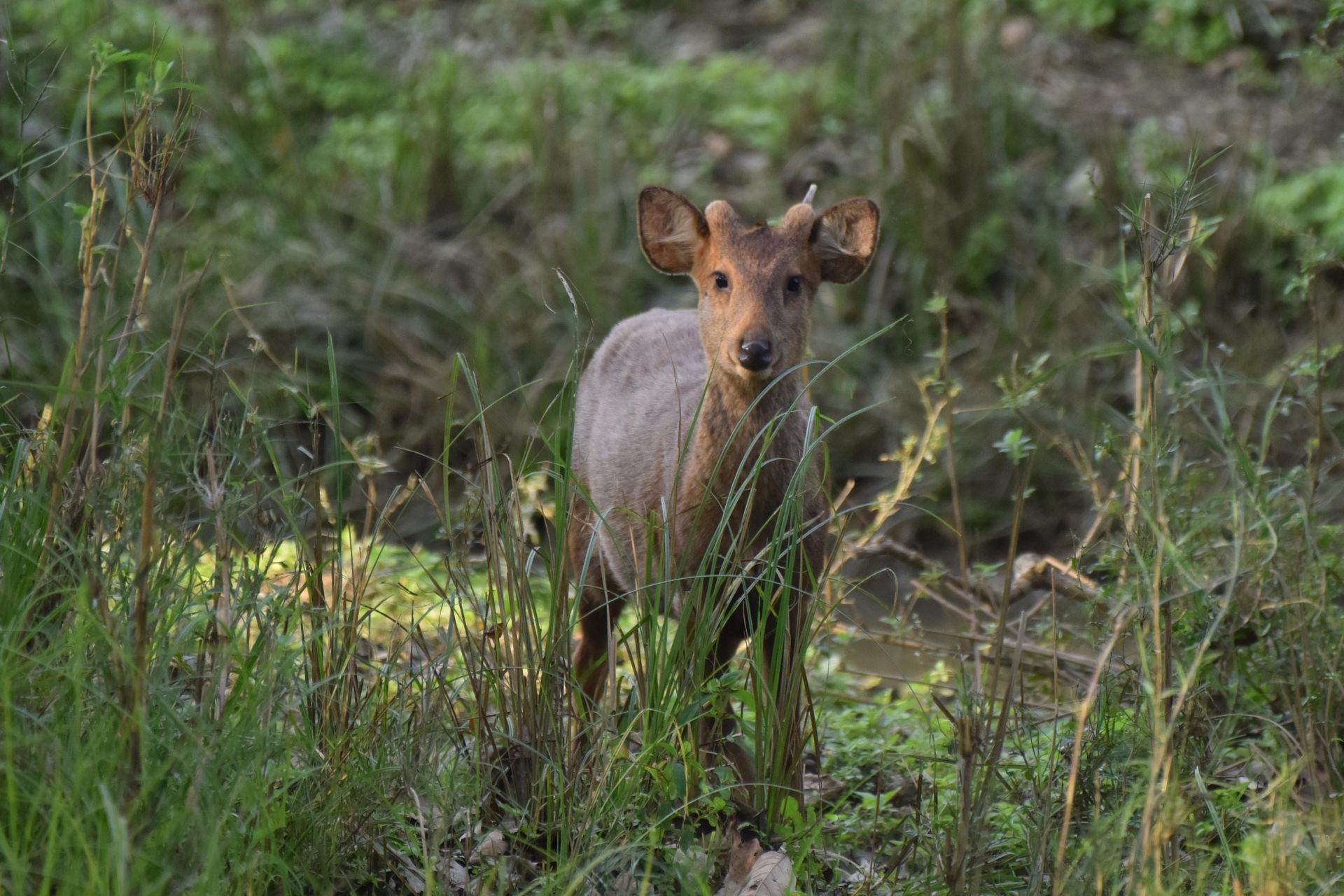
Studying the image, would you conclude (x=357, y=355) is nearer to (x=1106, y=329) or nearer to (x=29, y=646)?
(x=1106, y=329)

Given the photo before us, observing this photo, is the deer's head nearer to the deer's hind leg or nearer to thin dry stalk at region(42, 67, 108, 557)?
the deer's hind leg

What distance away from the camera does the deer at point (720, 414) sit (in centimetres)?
416

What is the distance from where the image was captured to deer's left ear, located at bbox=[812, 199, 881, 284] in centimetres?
447

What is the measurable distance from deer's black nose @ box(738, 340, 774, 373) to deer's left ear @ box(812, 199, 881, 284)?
0.49m

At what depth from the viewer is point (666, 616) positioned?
3412 mm

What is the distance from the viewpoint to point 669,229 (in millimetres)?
4629

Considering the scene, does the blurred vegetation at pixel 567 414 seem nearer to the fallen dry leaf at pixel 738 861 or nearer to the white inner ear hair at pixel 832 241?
the fallen dry leaf at pixel 738 861

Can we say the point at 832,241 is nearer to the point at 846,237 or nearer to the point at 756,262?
the point at 846,237

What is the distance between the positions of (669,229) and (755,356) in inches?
25.7

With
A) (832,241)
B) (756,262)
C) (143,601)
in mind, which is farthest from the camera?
(832,241)

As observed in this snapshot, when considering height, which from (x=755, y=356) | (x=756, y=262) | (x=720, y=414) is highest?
(x=756, y=262)

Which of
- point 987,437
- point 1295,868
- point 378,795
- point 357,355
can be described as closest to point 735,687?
point 378,795

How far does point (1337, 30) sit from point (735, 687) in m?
3.23

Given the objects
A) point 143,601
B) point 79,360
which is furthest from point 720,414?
point 143,601
